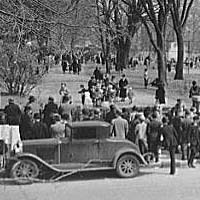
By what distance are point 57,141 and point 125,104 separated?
12.6 metres

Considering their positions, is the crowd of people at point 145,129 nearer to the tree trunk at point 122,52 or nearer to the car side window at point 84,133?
the car side window at point 84,133

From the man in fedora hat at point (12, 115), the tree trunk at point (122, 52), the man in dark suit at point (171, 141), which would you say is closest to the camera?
the man in dark suit at point (171, 141)

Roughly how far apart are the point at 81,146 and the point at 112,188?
4.56ft

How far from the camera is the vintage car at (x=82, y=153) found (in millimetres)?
14398

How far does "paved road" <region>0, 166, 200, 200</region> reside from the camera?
13180 millimetres

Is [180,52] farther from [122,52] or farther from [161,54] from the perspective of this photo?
[122,52]

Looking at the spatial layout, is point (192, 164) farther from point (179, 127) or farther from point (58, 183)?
point (58, 183)

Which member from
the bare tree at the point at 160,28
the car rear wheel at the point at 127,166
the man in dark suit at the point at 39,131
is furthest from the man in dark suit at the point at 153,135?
the bare tree at the point at 160,28

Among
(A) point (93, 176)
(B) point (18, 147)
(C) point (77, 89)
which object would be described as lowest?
(A) point (93, 176)

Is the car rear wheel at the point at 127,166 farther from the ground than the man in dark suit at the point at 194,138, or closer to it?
closer to it

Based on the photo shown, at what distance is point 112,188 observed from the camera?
13836mm

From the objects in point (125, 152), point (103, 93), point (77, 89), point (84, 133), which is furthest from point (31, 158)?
point (77, 89)

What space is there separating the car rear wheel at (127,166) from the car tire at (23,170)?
2.14m

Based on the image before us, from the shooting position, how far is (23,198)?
1309 cm
